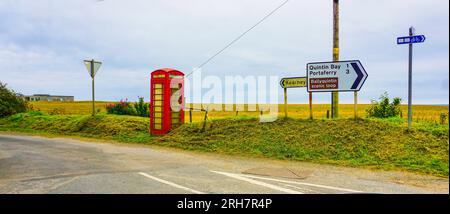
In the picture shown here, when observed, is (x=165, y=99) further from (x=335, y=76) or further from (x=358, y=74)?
(x=358, y=74)

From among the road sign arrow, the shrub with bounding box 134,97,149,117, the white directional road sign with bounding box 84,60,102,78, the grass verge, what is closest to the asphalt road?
the grass verge

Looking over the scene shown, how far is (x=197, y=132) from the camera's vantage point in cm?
1501

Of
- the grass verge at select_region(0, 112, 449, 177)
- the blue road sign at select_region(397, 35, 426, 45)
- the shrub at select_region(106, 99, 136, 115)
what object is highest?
the blue road sign at select_region(397, 35, 426, 45)

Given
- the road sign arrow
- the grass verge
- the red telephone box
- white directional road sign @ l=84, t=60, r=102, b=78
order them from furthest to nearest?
white directional road sign @ l=84, t=60, r=102, b=78
the red telephone box
the road sign arrow
the grass verge

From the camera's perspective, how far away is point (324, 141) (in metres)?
11.7

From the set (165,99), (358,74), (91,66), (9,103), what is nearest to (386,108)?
(358,74)

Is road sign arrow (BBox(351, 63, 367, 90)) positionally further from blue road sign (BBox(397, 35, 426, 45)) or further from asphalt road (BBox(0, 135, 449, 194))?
asphalt road (BBox(0, 135, 449, 194))

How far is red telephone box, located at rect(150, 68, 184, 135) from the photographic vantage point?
1614cm

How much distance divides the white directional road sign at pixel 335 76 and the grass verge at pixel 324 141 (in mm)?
1262

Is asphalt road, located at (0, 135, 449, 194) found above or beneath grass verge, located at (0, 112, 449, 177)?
beneath

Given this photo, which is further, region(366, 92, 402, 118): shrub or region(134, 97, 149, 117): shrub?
region(134, 97, 149, 117): shrub

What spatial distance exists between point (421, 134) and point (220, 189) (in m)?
7.57

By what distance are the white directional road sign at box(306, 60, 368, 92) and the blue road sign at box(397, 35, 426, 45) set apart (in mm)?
1876

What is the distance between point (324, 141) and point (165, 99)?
292 inches
